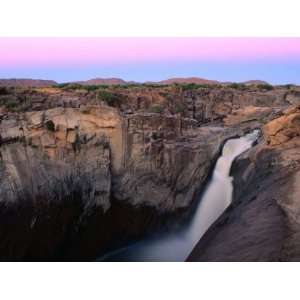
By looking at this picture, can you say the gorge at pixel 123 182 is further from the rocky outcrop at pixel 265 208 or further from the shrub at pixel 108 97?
the shrub at pixel 108 97

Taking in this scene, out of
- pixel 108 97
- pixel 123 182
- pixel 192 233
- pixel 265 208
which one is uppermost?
pixel 108 97

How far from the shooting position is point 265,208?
21.4ft

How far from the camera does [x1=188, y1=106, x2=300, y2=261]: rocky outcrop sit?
5.12m

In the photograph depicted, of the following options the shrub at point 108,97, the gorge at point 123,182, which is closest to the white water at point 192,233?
the gorge at point 123,182

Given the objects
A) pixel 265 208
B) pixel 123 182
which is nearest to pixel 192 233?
pixel 123 182

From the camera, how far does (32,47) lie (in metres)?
5.75

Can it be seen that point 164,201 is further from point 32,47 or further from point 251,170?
point 32,47

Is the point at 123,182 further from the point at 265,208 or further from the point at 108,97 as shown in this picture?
the point at 108,97

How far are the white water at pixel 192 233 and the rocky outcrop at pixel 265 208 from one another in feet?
1.30

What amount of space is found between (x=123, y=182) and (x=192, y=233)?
6.10 feet

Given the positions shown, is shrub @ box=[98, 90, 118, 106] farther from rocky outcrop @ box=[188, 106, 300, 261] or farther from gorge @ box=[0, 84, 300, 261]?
rocky outcrop @ box=[188, 106, 300, 261]

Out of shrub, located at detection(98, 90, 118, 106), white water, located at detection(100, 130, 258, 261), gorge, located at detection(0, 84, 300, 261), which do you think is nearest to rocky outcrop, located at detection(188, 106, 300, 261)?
gorge, located at detection(0, 84, 300, 261)
